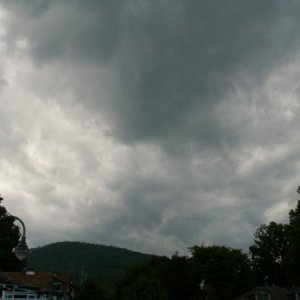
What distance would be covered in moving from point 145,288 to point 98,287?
25.9 feet

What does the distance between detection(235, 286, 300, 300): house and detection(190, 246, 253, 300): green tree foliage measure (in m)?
3.90

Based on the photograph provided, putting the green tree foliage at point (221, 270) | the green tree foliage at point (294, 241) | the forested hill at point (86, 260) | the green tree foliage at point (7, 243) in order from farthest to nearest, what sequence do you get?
the forested hill at point (86, 260), the green tree foliage at point (221, 270), the green tree foliage at point (7, 243), the green tree foliage at point (294, 241)

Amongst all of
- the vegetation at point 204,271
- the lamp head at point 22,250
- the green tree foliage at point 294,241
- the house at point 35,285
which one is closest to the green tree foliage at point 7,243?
the vegetation at point 204,271

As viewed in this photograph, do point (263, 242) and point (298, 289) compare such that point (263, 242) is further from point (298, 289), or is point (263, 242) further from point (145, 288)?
point (145, 288)

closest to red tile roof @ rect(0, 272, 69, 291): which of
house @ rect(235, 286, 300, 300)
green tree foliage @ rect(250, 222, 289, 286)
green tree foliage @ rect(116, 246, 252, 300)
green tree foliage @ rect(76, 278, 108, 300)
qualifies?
green tree foliage @ rect(76, 278, 108, 300)

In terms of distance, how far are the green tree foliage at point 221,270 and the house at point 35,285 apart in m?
25.0

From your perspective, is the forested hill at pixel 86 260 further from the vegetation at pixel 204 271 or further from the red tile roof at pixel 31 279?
the red tile roof at pixel 31 279

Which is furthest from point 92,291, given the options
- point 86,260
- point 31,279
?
point 86,260

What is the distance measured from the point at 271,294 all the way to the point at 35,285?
3948cm

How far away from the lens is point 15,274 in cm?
7094

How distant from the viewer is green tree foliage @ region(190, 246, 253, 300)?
8394 cm

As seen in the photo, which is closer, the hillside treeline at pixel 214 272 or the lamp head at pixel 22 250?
the lamp head at pixel 22 250

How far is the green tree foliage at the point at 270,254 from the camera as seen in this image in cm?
9612

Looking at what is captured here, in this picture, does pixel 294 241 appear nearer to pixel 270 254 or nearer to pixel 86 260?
pixel 270 254
